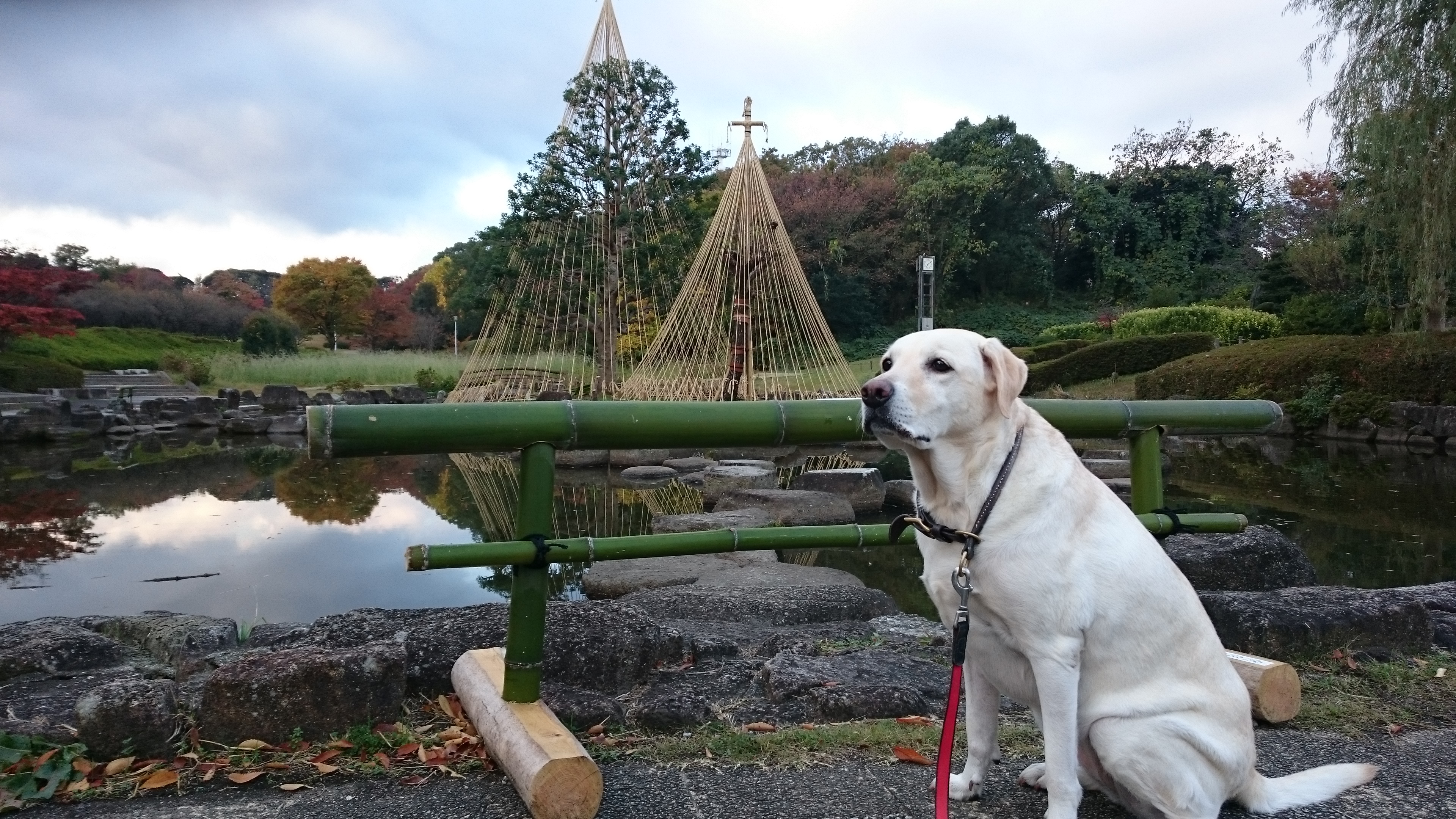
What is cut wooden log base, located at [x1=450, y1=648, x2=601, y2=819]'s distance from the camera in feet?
6.87

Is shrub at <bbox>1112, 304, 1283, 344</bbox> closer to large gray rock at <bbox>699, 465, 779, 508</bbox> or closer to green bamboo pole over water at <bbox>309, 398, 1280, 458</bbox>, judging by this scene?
large gray rock at <bbox>699, 465, 779, 508</bbox>

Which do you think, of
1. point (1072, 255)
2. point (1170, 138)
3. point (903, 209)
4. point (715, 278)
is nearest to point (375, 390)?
point (715, 278)

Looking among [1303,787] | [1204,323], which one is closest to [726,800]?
[1303,787]

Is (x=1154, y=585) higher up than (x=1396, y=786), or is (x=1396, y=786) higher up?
(x=1154, y=585)

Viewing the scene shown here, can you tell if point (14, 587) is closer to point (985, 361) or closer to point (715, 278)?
point (985, 361)

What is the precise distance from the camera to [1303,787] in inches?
88.7

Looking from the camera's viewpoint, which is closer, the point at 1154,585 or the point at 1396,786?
the point at 1154,585

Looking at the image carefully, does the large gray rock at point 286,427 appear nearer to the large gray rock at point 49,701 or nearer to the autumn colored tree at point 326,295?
the large gray rock at point 49,701

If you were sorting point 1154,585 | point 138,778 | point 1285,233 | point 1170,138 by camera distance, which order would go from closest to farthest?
point 1154,585, point 138,778, point 1285,233, point 1170,138

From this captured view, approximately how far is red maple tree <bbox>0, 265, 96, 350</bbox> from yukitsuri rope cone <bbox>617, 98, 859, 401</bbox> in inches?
571

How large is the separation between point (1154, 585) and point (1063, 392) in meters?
21.3

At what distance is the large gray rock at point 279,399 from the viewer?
22.2 meters

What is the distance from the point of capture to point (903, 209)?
1321 inches

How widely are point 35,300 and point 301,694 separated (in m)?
24.4
